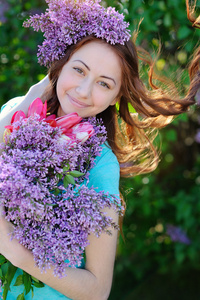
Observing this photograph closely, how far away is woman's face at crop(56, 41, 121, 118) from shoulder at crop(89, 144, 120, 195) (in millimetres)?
173

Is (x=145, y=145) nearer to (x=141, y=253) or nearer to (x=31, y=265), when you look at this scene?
(x=31, y=265)

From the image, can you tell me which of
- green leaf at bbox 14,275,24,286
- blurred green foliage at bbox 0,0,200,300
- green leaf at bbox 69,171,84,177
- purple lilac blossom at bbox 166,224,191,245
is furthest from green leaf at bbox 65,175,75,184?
purple lilac blossom at bbox 166,224,191,245

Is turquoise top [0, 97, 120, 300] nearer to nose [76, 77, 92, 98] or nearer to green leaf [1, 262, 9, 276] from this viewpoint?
green leaf [1, 262, 9, 276]

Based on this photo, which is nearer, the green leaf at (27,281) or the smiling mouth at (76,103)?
the green leaf at (27,281)

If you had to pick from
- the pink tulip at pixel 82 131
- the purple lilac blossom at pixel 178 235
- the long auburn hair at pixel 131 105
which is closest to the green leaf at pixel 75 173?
the pink tulip at pixel 82 131

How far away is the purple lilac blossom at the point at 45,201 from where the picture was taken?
1.29m

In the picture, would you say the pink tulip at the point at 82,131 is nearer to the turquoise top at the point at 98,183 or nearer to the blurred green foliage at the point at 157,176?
the turquoise top at the point at 98,183

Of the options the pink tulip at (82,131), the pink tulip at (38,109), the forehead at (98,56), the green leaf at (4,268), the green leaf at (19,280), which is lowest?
the green leaf at (19,280)

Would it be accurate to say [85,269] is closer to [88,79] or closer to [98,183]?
[98,183]

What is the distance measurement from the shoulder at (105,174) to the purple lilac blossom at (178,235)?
78.0 inches

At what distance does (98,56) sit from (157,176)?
2.47 metres

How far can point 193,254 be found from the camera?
138 inches

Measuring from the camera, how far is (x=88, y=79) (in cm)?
167

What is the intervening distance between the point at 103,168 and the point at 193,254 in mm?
Answer: 2046
